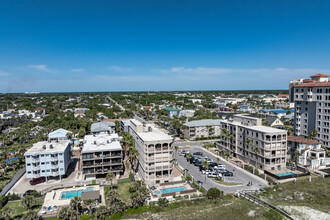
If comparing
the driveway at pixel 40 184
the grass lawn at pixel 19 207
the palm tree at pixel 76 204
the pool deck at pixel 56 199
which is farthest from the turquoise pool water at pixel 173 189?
the grass lawn at pixel 19 207

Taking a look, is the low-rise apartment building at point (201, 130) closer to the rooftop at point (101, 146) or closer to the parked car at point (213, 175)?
the parked car at point (213, 175)

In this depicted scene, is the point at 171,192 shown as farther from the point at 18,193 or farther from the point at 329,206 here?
the point at 18,193

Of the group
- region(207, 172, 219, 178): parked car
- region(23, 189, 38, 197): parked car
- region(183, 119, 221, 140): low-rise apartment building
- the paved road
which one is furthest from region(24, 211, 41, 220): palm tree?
region(183, 119, 221, 140): low-rise apartment building

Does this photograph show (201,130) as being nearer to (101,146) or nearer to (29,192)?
(101,146)

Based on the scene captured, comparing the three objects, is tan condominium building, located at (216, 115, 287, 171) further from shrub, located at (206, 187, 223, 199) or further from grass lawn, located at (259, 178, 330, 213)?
shrub, located at (206, 187, 223, 199)

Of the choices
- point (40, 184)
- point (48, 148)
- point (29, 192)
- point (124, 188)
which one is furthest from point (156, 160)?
point (40, 184)

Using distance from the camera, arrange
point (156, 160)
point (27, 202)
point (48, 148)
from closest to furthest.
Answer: point (27, 202) < point (156, 160) < point (48, 148)
